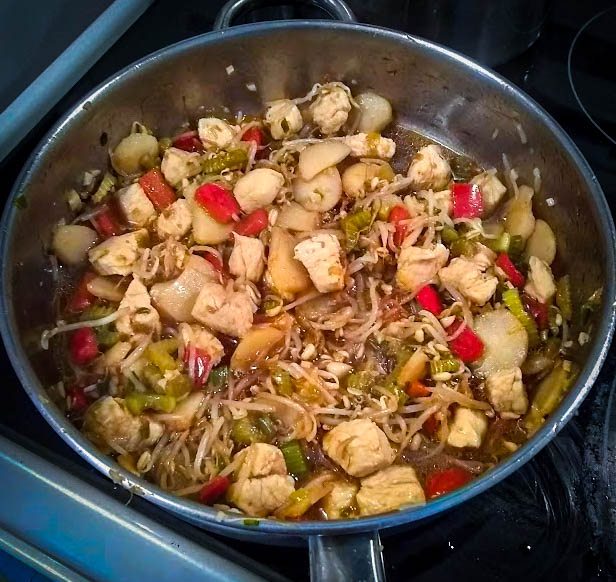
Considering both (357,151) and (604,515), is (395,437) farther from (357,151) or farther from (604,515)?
(357,151)

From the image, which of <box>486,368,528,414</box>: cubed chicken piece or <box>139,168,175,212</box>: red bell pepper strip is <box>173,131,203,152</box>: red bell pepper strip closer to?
<box>139,168,175,212</box>: red bell pepper strip

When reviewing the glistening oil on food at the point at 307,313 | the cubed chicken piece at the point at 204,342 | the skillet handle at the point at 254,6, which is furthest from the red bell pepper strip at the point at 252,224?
the skillet handle at the point at 254,6

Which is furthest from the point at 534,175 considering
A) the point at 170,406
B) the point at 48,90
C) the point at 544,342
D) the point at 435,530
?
the point at 48,90

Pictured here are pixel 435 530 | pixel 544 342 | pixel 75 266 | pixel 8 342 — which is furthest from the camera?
pixel 75 266

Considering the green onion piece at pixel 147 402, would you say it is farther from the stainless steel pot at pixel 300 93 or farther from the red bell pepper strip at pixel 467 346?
the red bell pepper strip at pixel 467 346

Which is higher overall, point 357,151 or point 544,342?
point 357,151

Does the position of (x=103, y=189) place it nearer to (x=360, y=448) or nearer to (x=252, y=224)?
(x=252, y=224)
